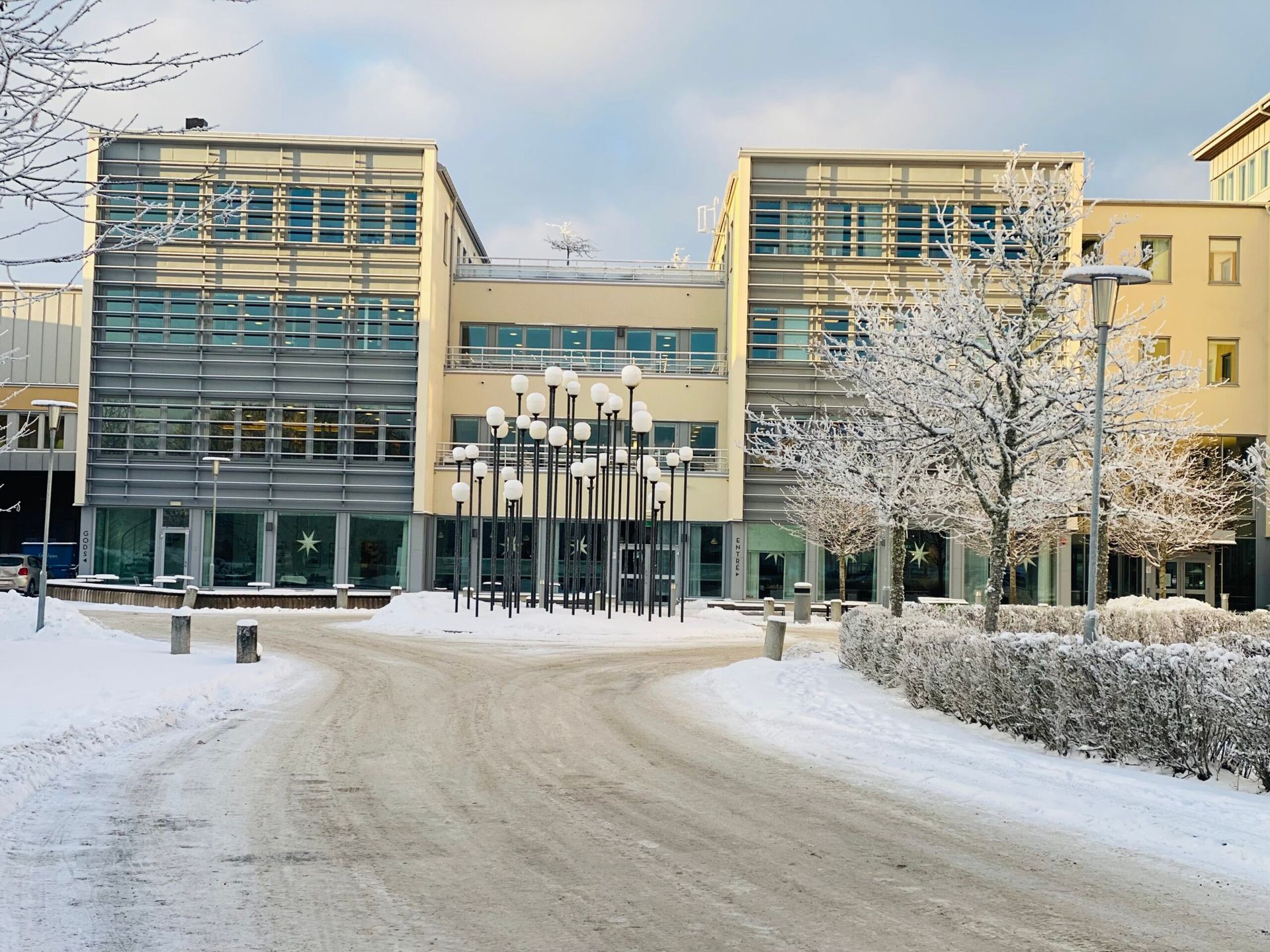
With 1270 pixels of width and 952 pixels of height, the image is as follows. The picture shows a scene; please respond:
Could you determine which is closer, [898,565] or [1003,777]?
[1003,777]

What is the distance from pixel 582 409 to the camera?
46500 millimetres

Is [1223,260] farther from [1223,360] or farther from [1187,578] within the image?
[1187,578]

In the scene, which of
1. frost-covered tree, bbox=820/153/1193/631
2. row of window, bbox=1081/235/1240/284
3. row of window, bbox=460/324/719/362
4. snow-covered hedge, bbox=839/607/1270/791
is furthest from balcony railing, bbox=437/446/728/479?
snow-covered hedge, bbox=839/607/1270/791

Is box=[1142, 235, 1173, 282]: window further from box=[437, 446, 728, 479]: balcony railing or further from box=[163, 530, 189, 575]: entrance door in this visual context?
box=[163, 530, 189, 575]: entrance door

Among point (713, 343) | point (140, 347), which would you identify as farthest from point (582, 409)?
point (140, 347)

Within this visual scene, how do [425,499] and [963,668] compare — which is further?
[425,499]

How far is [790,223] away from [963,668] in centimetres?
3377

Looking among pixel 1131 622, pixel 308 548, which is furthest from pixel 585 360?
pixel 1131 622

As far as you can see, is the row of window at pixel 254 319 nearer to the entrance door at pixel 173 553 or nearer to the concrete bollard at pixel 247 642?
the entrance door at pixel 173 553

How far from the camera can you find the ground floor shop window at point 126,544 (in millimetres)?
43906

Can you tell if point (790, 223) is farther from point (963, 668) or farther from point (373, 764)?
point (373, 764)

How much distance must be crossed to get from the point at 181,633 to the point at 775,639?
387 inches

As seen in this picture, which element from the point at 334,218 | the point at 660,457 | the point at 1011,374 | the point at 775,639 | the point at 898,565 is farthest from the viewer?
the point at 660,457

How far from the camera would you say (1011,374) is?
15594 mm
